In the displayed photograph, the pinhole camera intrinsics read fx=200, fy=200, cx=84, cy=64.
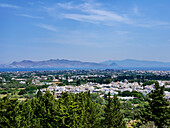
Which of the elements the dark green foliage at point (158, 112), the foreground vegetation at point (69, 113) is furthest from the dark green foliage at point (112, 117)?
the dark green foliage at point (158, 112)

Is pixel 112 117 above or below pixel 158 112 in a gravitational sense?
below

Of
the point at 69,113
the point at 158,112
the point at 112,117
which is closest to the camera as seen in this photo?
the point at 69,113

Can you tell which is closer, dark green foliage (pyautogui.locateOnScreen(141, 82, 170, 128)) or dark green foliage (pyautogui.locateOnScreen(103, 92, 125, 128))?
dark green foliage (pyautogui.locateOnScreen(141, 82, 170, 128))

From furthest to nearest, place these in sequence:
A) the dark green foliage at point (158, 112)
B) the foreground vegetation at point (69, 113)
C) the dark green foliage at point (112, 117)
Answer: the dark green foliage at point (112, 117), the dark green foliage at point (158, 112), the foreground vegetation at point (69, 113)

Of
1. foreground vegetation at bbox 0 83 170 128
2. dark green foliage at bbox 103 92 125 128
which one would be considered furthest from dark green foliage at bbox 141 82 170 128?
dark green foliage at bbox 103 92 125 128

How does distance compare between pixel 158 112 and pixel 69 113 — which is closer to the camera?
pixel 69 113

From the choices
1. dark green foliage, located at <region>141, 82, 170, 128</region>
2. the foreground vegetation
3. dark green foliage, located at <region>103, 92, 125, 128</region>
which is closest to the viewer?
the foreground vegetation

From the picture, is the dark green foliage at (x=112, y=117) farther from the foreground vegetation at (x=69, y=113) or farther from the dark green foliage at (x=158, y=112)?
the dark green foliage at (x=158, y=112)

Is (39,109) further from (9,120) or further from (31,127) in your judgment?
(9,120)

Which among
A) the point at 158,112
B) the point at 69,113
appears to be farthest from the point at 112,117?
the point at 69,113

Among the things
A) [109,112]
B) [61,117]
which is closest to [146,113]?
[109,112]

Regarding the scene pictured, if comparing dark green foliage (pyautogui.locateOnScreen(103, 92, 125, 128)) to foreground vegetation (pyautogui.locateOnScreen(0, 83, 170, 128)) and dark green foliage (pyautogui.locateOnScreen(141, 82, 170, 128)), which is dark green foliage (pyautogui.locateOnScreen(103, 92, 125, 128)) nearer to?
foreground vegetation (pyautogui.locateOnScreen(0, 83, 170, 128))

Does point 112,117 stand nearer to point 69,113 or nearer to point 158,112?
point 158,112
